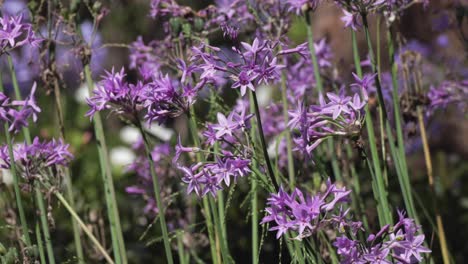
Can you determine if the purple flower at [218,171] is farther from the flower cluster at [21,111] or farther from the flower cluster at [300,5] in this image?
the flower cluster at [300,5]

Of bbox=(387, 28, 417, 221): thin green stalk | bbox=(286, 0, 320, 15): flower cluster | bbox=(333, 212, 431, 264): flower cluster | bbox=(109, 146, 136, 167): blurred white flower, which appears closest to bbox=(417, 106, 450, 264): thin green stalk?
bbox=(387, 28, 417, 221): thin green stalk

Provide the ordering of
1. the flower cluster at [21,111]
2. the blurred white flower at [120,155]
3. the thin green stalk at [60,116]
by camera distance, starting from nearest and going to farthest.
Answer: the flower cluster at [21,111]
the thin green stalk at [60,116]
the blurred white flower at [120,155]

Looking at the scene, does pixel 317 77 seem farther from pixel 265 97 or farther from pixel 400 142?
pixel 265 97

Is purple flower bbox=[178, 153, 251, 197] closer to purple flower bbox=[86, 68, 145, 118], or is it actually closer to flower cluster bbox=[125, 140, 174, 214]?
purple flower bbox=[86, 68, 145, 118]

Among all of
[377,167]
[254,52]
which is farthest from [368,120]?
[254,52]

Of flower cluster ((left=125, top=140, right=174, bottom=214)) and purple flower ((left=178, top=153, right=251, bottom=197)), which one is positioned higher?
flower cluster ((left=125, top=140, right=174, bottom=214))

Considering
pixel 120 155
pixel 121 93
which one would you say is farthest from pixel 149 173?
pixel 120 155

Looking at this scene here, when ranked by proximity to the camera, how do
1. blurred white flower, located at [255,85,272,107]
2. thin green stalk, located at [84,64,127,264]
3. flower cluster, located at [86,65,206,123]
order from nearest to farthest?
flower cluster, located at [86,65,206,123], thin green stalk, located at [84,64,127,264], blurred white flower, located at [255,85,272,107]

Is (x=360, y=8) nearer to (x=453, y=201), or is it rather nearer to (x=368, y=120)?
(x=368, y=120)

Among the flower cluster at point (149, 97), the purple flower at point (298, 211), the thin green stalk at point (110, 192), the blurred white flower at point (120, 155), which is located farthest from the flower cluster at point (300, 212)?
the blurred white flower at point (120, 155)
